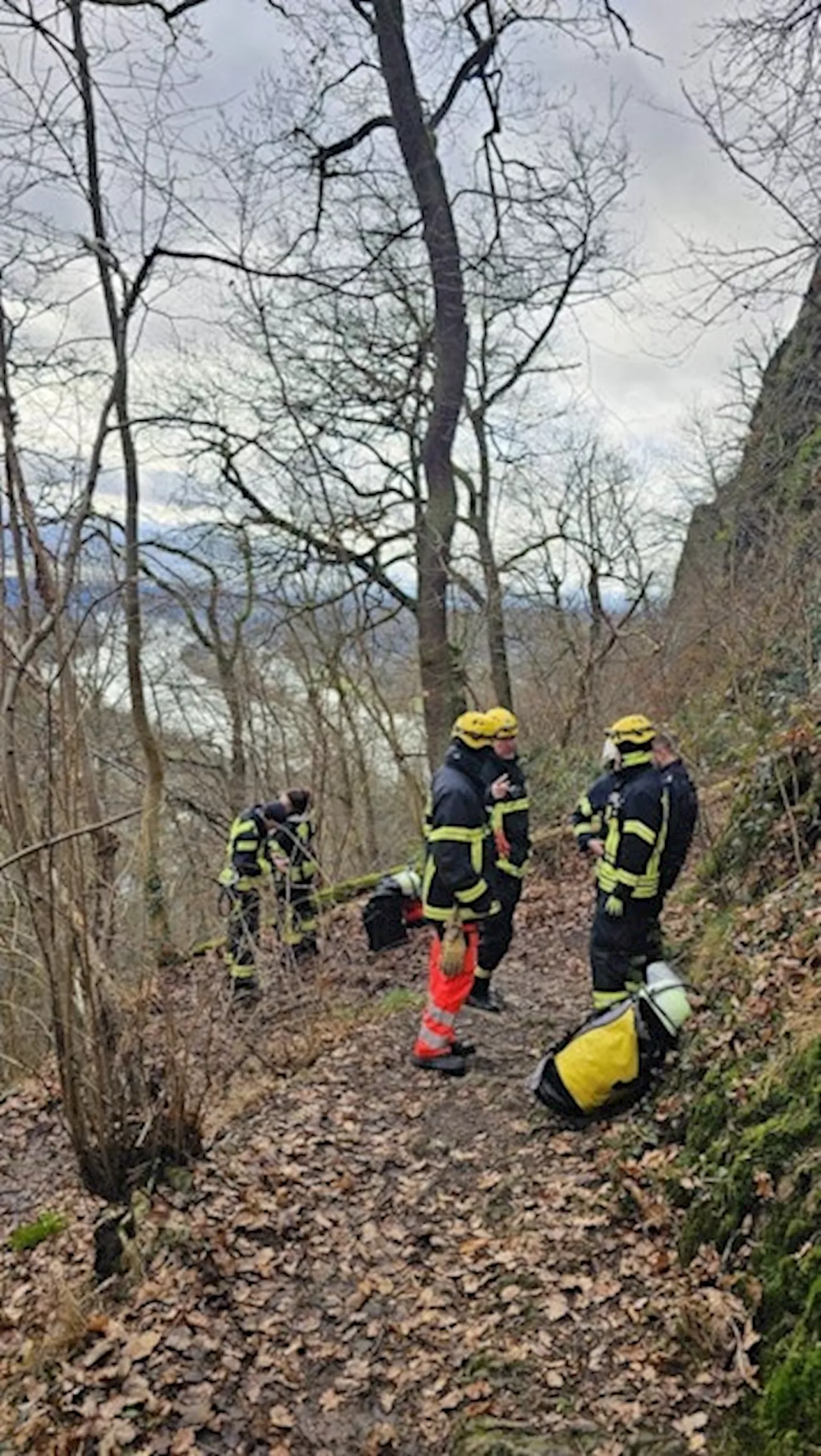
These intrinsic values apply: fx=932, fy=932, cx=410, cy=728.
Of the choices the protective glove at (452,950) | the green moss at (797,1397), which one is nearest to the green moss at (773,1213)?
the green moss at (797,1397)

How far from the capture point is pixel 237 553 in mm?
14516

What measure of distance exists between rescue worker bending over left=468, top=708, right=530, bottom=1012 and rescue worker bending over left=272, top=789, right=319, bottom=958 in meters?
1.98

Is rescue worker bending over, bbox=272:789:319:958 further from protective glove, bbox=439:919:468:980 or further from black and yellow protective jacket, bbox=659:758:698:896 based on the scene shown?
black and yellow protective jacket, bbox=659:758:698:896

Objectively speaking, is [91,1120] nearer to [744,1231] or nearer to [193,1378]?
[193,1378]

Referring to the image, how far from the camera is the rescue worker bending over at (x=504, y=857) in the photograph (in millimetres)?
7199

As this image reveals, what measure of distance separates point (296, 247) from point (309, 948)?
334 inches

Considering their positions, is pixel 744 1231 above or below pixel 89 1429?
above

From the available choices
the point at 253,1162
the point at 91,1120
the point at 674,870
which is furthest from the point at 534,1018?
the point at 91,1120

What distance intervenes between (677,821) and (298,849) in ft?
13.5

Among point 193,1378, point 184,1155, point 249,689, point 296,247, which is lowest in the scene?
point 193,1378

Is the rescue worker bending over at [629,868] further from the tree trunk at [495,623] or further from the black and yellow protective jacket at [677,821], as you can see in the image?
the tree trunk at [495,623]

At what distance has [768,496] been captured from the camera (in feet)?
54.5

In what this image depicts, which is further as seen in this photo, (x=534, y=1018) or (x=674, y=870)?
(x=534, y=1018)

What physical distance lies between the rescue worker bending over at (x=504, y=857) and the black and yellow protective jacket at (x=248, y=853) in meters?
2.22
